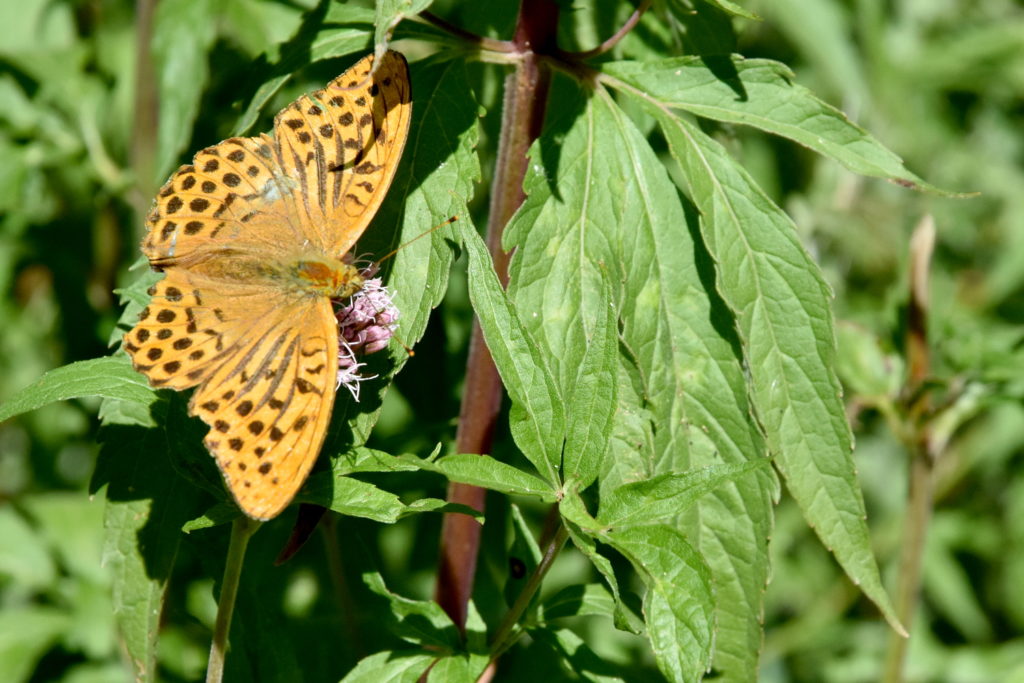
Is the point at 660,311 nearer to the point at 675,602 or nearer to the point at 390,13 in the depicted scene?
the point at 675,602

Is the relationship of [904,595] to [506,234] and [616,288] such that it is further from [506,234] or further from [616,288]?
[506,234]

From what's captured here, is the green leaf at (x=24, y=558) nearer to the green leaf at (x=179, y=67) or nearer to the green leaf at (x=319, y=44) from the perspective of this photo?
the green leaf at (x=179, y=67)

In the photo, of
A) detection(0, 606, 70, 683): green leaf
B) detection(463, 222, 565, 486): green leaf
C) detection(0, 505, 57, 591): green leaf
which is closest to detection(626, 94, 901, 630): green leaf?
detection(463, 222, 565, 486): green leaf

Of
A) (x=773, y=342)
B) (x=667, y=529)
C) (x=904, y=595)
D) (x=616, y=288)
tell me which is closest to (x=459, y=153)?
(x=616, y=288)

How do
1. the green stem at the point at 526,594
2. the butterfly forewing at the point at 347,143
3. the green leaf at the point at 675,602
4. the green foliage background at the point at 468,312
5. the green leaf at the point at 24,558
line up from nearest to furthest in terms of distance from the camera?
the green leaf at the point at 675,602, the green stem at the point at 526,594, the butterfly forewing at the point at 347,143, the green foliage background at the point at 468,312, the green leaf at the point at 24,558

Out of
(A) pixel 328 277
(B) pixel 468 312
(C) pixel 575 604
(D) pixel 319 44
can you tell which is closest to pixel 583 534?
(C) pixel 575 604


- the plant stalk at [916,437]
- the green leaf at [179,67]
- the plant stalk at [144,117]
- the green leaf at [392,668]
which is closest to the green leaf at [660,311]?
the green leaf at [392,668]
